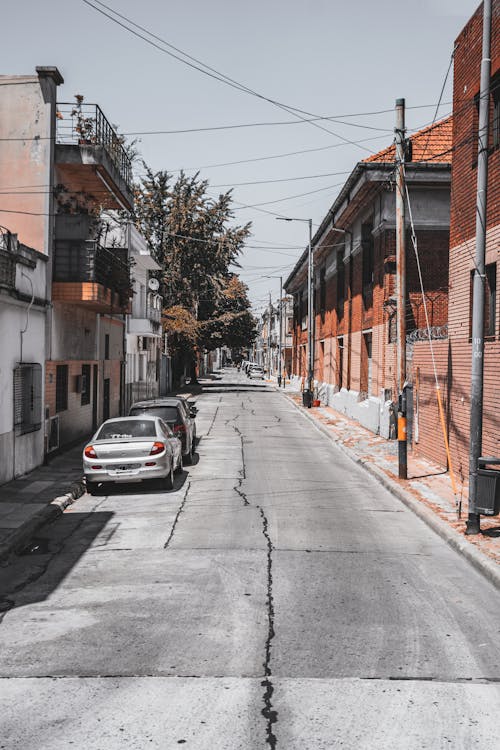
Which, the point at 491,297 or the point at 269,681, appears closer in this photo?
the point at 269,681

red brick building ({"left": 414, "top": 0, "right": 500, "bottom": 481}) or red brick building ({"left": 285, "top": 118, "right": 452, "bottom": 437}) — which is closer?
red brick building ({"left": 414, "top": 0, "right": 500, "bottom": 481})

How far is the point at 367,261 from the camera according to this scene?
98.2ft

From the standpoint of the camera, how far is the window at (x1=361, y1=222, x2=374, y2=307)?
29.2 metres

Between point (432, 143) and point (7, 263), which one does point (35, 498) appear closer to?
point (7, 263)

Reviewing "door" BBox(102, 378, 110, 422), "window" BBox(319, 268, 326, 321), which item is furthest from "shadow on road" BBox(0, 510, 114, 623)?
"window" BBox(319, 268, 326, 321)

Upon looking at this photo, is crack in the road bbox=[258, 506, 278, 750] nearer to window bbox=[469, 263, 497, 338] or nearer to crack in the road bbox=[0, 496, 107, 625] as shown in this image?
crack in the road bbox=[0, 496, 107, 625]

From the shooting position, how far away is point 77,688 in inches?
229

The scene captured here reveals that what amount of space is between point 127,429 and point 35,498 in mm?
2363

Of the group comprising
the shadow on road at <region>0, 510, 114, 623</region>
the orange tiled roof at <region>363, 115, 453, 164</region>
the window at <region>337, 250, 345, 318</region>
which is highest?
the orange tiled roof at <region>363, 115, 453, 164</region>

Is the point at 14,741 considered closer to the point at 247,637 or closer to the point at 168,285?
the point at 247,637

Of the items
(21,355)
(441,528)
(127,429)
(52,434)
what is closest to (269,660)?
(441,528)

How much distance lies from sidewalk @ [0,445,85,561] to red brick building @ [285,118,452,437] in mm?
10666

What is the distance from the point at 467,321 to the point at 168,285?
39.0 m

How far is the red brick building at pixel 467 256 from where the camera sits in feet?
47.9
